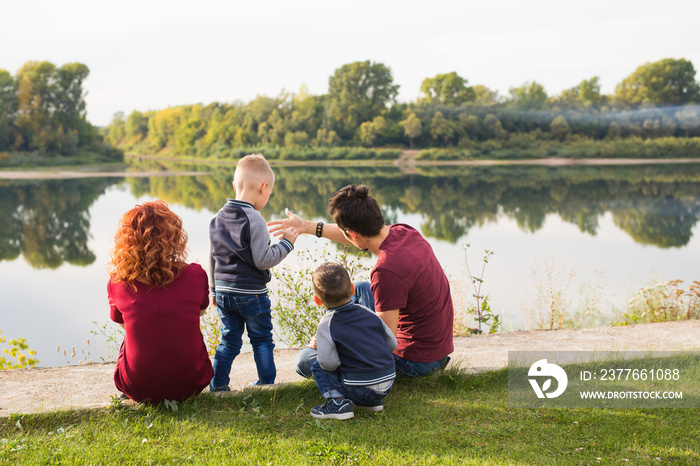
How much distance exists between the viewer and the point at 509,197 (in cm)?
2533

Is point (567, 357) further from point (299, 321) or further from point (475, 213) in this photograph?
point (475, 213)

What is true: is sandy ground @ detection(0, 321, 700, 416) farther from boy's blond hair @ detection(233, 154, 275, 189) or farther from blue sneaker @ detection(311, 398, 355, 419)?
boy's blond hair @ detection(233, 154, 275, 189)

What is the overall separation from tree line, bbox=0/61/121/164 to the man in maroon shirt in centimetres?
4670

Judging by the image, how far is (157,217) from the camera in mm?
2852

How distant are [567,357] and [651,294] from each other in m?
4.02

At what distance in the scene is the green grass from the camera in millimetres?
2592

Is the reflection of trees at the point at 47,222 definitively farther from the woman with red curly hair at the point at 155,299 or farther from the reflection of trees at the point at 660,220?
the reflection of trees at the point at 660,220

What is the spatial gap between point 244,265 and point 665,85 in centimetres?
7083

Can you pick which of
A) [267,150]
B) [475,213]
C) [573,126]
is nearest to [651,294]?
[475,213]

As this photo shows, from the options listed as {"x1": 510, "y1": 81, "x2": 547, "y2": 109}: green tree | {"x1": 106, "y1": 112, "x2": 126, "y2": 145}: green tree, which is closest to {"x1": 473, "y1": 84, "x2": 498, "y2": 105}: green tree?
{"x1": 510, "y1": 81, "x2": 547, "y2": 109}: green tree

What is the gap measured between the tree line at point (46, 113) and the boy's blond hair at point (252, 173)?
4616 cm

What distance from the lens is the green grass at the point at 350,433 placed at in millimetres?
2592

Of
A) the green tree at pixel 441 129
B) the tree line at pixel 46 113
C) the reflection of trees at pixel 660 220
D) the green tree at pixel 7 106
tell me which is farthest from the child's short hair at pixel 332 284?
the green tree at pixel 441 129

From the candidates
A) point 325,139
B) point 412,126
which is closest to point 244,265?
point 412,126
